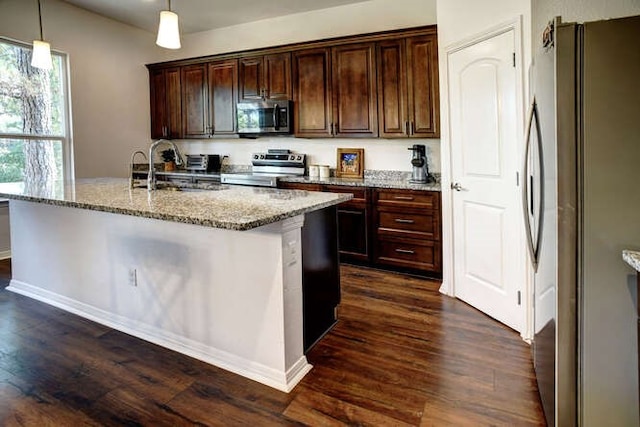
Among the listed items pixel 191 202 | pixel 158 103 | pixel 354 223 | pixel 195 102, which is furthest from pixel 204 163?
pixel 191 202

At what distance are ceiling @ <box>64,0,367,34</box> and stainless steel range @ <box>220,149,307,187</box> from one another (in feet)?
5.48

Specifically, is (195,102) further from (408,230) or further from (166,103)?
(408,230)

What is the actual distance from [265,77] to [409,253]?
2.70m

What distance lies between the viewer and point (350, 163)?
15.3 ft

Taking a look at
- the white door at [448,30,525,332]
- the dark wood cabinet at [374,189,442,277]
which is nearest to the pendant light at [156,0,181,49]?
the white door at [448,30,525,332]

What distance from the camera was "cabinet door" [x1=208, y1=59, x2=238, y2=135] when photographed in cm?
507

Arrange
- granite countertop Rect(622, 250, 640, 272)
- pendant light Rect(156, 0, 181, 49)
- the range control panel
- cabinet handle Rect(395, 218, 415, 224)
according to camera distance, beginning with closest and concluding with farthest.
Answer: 1. granite countertop Rect(622, 250, 640, 272)
2. pendant light Rect(156, 0, 181, 49)
3. cabinet handle Rect(395, 218, 415, 224)
4. the range control panel

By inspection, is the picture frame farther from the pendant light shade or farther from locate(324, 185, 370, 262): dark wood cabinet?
the pendant light shade

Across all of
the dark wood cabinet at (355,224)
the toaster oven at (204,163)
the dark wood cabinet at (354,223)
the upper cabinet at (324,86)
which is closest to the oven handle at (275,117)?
the upper cabinet at (324,86)

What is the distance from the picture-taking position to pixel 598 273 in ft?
4.43

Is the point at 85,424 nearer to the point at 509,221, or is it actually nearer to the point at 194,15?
the point at 509,221

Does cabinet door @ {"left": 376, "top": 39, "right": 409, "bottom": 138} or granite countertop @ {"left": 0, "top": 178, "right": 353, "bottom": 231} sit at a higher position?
cabinet door @ {"left": 376, "top": 39, "right": 409, "bottom": 138}

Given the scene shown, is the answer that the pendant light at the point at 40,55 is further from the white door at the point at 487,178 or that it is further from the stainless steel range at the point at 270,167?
the white door at the point at 487,178

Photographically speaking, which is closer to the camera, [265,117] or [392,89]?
[392,89]
